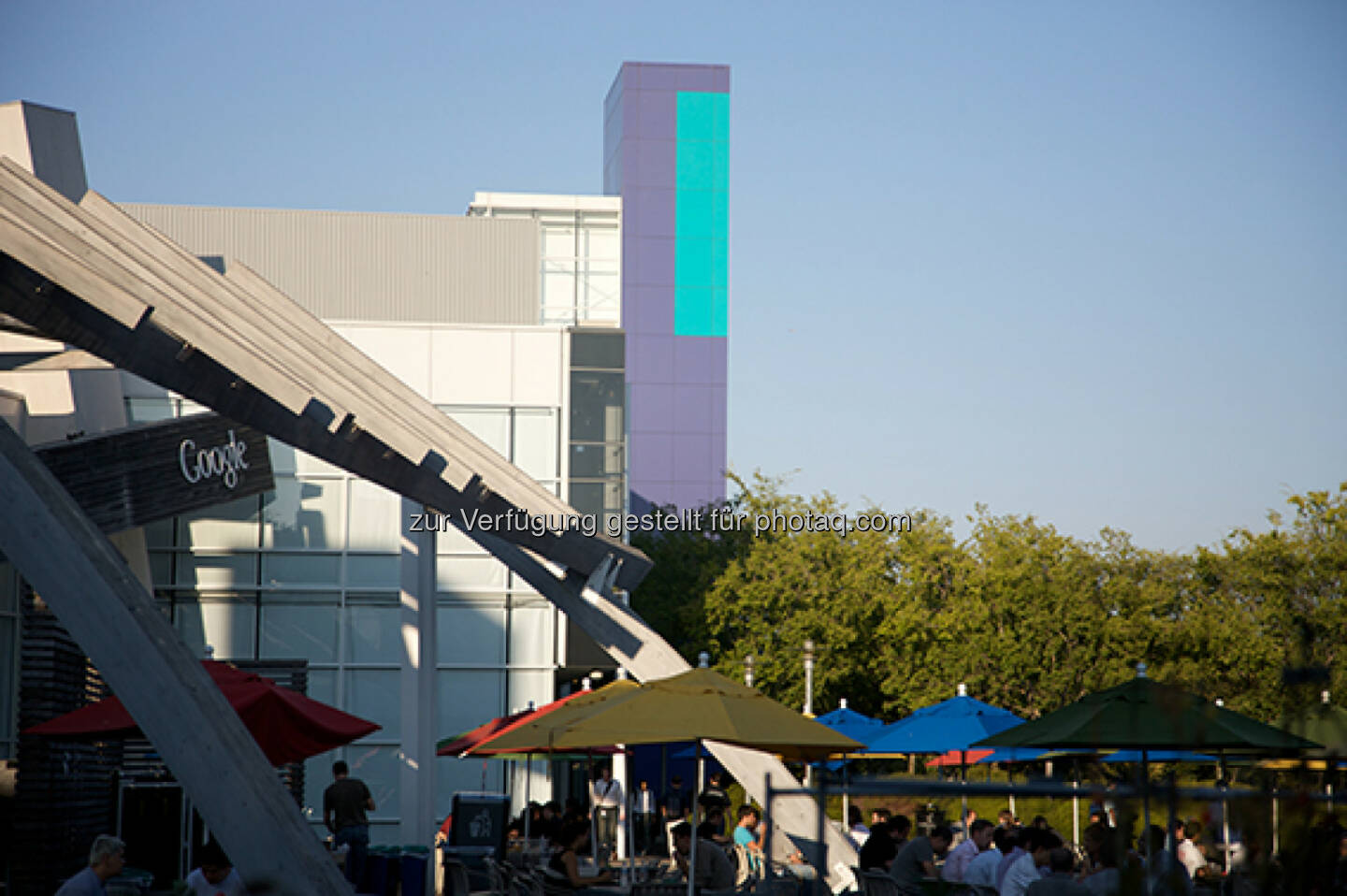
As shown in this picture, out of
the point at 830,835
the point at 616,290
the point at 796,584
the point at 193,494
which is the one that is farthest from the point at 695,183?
the point at 830,835

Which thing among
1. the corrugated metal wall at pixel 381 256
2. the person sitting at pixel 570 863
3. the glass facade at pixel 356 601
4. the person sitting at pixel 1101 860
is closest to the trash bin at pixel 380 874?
the person sitting at pixel 570 863

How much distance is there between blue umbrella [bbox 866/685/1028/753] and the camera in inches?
670

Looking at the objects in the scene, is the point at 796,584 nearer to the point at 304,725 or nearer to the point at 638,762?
the point at 638,762

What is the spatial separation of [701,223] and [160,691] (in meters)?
80.2

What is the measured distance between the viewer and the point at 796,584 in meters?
38.4

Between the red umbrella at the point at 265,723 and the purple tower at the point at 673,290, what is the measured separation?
7349cm

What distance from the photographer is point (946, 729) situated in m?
17.4

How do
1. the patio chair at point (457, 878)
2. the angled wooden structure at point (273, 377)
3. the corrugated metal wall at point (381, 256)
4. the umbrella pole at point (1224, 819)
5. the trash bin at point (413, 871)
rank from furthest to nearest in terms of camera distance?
1. the corrugated metal wall at point (381, 256)
2. the trash bin at point (413, 871)
3. the patio chair at point (457, 878)
4. the angled wooden structure at point (273, 377)
5. the umbrella pole at point (1224, 819)

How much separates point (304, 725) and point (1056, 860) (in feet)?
20.2

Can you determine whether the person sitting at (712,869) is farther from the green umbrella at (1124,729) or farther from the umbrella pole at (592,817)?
the umbrella pole at (592,817)

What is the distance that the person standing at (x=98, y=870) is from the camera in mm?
8492

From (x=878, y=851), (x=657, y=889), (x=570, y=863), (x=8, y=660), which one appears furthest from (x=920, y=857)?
(x=8, y=660)

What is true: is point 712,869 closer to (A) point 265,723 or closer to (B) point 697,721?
(B) point 697,721

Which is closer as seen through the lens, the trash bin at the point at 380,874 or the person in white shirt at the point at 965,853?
the person in white shirt at the point at 965,853
